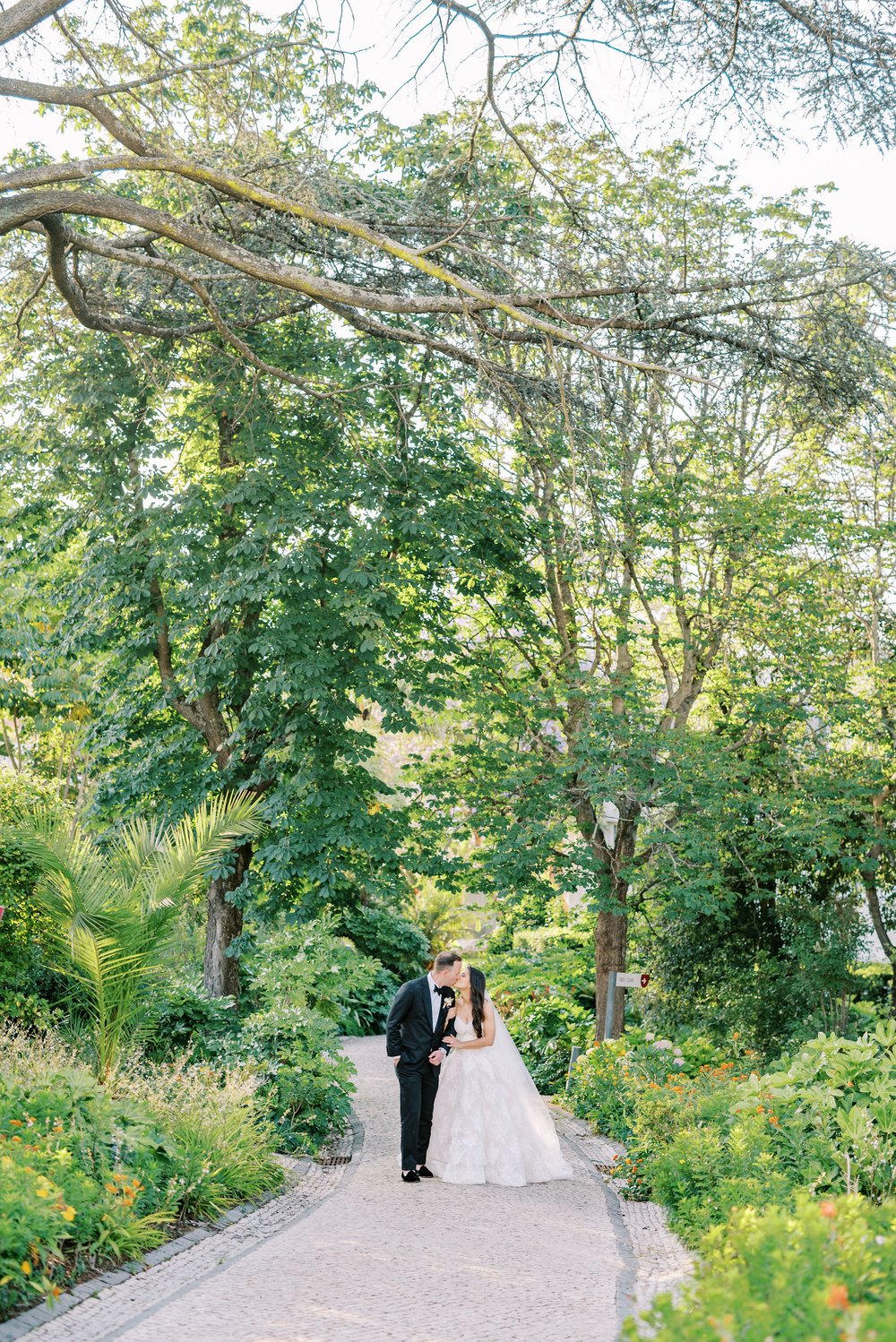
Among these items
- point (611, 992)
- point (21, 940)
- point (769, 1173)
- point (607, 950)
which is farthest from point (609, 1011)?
point (769, 1173)

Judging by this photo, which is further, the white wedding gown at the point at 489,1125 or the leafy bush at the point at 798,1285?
the white wedding gown at the point at 489,1125

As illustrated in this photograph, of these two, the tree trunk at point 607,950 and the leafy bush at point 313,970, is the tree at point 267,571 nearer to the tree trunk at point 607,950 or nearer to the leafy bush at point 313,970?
the leafy bush at point 313,970

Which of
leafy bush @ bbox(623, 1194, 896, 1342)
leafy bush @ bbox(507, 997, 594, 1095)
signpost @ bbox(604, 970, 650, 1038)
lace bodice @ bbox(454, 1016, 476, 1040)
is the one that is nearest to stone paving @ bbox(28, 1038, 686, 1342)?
leafy bush @ bbox(623, 1194, 896, 1342)

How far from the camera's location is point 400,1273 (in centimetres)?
579

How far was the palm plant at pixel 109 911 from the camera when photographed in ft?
27.7

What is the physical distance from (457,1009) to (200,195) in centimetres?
709

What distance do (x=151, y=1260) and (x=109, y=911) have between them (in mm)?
3042

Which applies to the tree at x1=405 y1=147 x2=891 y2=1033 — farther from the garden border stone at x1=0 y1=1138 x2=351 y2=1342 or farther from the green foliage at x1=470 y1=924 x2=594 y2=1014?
the garden border stone at x1=0 y1=1138 x2=351 y2=1342

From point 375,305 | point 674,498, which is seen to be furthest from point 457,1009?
point 674,498

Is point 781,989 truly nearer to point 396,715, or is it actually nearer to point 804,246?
point 396,715

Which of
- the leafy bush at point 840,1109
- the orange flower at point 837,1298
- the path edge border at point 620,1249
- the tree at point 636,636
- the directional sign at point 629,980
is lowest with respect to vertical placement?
the path edge border at point 620,1249

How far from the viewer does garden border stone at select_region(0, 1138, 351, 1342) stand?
4.60 meters

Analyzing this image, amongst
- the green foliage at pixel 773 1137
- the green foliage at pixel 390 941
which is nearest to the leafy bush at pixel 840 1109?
the green foliage at pixel 773 1137

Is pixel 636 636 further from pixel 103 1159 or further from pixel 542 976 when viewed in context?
pixel 103 1159
